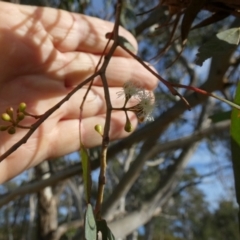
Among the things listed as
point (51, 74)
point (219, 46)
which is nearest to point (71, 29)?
point (51, 74)

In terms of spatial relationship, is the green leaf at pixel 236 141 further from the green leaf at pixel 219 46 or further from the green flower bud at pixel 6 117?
the green flower bud at pixel 6 117

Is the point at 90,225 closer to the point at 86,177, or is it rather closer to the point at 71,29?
the point at 86,177

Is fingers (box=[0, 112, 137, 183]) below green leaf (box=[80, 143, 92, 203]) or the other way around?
below

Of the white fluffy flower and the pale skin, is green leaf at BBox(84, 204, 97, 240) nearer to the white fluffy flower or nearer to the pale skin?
the white fluffy flower

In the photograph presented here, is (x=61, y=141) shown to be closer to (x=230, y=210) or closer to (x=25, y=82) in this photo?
(x=25, y=82)

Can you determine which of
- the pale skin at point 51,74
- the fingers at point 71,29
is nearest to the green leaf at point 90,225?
the pale skin at point 51,74

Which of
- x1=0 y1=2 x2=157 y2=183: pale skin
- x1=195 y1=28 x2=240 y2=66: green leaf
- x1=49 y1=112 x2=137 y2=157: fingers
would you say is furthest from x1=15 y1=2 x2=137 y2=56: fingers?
x1=195 y1=28 x2=240 y2=66: green leaf
